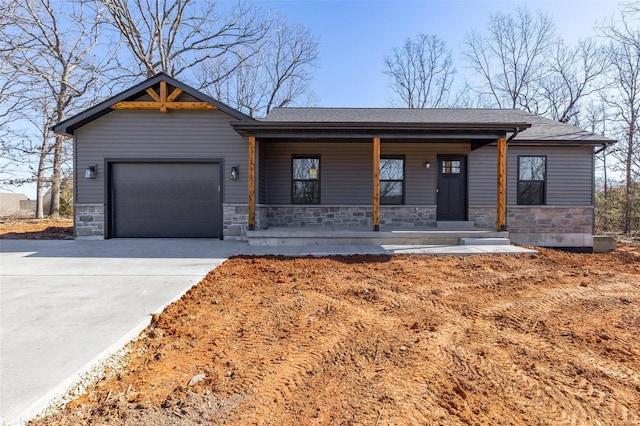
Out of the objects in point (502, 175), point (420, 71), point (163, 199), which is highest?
point (420, 71)

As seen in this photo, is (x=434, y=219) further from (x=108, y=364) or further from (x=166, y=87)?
(x=108, y=364)

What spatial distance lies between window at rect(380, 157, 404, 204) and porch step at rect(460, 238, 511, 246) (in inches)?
102

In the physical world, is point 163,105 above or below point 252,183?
above

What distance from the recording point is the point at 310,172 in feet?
32.8

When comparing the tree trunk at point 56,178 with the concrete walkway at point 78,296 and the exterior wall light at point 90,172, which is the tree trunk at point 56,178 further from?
the concrete walkway at point 78,296

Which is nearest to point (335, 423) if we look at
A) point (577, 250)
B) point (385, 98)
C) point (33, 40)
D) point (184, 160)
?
point (184, 160)

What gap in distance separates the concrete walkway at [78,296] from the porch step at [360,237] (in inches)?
14.3

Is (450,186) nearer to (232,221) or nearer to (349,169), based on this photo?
(349,169)

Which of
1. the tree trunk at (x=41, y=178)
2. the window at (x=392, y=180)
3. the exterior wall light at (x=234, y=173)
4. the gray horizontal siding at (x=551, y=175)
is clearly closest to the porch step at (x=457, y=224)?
the gray horizontal siding at (x=551, y=175)

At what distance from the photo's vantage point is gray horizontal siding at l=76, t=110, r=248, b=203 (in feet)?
29.1

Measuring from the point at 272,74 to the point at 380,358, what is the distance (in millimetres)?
22284

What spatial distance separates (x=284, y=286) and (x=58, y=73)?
18090 mm

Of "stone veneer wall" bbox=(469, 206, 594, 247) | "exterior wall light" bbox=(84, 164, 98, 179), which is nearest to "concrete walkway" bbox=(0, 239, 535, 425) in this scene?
"exterior wall light" bbox=(84, 164, 98, 179)

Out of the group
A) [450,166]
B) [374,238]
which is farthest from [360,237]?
[450,166]
